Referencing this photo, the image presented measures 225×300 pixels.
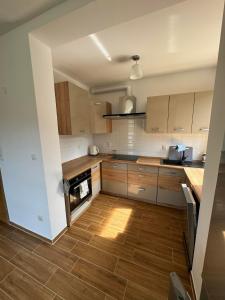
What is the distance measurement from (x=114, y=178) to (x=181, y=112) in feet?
5.96

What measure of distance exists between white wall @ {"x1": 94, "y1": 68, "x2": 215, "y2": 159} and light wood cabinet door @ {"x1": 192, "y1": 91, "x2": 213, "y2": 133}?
36 centimetres

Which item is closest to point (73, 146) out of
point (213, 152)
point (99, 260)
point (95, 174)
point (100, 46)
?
point (95, 174)

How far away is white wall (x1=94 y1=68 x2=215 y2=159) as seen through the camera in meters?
2.49

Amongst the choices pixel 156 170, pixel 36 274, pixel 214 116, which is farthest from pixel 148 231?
pixel 214 116

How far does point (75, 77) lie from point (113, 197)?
8.69ft

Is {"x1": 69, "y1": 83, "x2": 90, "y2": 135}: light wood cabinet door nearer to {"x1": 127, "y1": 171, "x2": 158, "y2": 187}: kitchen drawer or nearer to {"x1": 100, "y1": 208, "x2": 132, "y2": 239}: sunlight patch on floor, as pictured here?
{"x1": 127, "y1": 171, "x2": 158, "y2": 187}: kitchen drawer

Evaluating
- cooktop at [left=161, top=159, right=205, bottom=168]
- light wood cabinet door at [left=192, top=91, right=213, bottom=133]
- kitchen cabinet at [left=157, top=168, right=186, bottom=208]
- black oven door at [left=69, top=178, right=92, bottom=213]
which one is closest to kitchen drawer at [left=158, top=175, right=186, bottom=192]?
kitchen cabinet at [left=157, top=168, right=186, bottom=208]

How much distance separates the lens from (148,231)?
1.93 m

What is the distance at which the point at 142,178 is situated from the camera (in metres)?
2.57

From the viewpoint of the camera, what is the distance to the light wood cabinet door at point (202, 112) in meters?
2.17

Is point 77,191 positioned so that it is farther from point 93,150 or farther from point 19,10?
point 19,10

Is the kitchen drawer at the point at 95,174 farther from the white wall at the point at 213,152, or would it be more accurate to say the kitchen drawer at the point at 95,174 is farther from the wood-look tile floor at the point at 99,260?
the white wall at the point at 213,152

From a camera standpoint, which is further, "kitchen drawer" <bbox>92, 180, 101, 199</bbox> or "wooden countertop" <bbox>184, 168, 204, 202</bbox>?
"kitchen drawer" <bbox>92, 180, 101, 199</bbox>

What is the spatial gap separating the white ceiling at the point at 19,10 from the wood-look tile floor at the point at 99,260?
2.56 m
